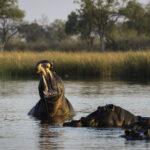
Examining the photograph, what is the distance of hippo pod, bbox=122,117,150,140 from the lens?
6.25 meters

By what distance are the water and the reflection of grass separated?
337cm

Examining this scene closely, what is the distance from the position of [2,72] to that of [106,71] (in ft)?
12.7

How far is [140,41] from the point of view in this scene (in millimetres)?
42969

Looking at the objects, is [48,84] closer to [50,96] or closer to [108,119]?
[50,96]

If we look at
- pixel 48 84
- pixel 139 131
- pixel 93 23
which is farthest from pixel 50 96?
pixel 93 23

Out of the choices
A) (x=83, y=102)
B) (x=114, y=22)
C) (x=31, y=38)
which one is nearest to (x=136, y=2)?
(x=114, y=22)

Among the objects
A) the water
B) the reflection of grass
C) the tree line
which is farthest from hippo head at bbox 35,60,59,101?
the tree line

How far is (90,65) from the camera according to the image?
19.4m

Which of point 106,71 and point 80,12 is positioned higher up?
point 80,12

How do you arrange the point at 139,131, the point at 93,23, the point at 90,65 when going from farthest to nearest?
A: the point at 93,23 → the point at 90,65 → the point at 139,131

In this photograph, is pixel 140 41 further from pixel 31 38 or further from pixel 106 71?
pixel 106 71

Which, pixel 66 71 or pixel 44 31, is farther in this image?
pixel 44 31

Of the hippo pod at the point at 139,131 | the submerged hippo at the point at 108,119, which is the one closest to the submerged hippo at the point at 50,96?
the submerged hippo at the point at 108,119

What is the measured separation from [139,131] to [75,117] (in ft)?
7.70
